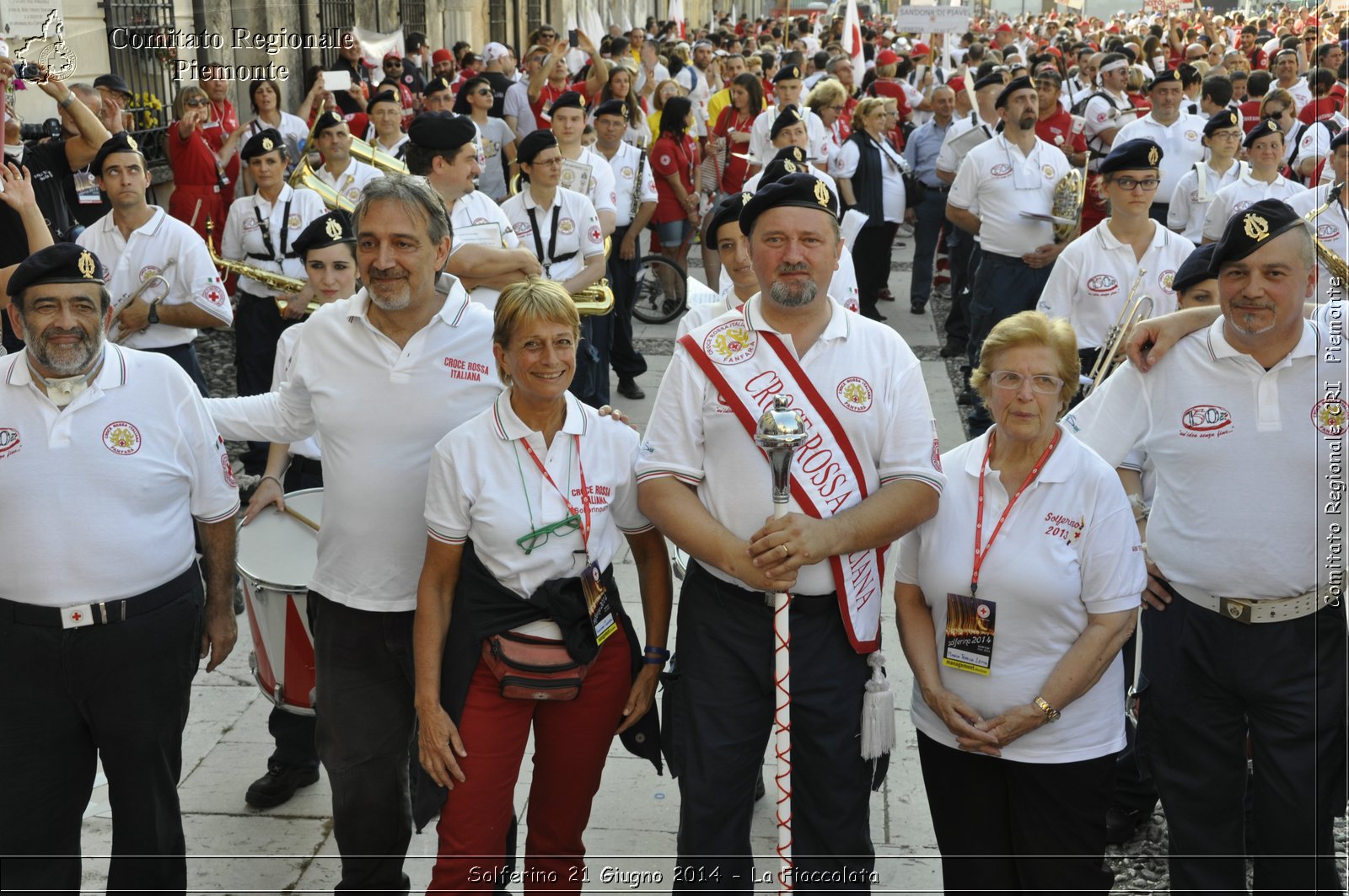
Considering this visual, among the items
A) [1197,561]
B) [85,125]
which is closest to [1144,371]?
[1197,561]

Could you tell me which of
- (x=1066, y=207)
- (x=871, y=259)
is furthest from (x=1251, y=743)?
(x=871, y=259)

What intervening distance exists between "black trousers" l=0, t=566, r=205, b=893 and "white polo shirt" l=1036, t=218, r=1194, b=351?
4.67 metres

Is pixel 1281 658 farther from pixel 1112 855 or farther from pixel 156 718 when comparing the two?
pixel 156 718

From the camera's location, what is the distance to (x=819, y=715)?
12.3 ft

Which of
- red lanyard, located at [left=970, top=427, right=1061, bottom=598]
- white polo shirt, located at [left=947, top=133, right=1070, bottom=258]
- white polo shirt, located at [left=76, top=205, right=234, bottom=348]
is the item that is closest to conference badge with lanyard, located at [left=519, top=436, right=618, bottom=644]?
red lanyard, located at [left=970, top=427, right=1061, bottom=598]

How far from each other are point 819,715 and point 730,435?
0.82 metres

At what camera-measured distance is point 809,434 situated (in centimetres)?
367

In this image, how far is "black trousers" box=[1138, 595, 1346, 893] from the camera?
153 inches

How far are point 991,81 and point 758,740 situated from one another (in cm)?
1074

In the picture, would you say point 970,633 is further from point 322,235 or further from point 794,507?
point 322,235

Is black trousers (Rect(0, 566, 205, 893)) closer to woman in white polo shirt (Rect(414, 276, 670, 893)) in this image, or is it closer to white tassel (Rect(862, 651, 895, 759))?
woman in white polo shirt (Rect(414, 276, 670, 893))

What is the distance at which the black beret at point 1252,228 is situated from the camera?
152 inches

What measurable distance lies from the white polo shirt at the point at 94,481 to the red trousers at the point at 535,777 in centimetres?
109

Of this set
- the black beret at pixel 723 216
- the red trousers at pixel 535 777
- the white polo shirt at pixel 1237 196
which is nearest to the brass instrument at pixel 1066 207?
the white polo shirt at pixel 1237 196
